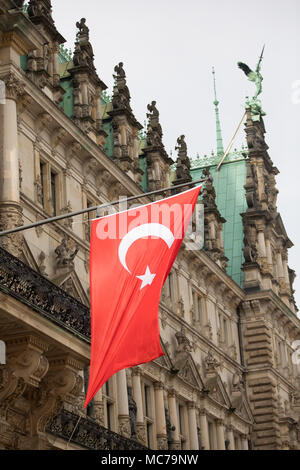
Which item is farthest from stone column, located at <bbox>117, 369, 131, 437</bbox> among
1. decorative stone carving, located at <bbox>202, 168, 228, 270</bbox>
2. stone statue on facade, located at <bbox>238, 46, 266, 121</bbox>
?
stone statue on facade, located at <bbox>238, 46, 266, 121</bbox>

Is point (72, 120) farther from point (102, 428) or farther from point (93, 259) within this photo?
point (93, 259)

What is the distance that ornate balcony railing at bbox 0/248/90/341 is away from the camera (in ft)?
70.7

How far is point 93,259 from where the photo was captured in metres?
19.2

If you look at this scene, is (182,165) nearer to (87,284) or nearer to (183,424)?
(183,424)

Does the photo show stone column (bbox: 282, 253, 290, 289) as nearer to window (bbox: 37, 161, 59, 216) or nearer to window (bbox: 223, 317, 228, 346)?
window (bbox: 223, 317, 228, 346)

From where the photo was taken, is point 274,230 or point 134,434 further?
point 274,230

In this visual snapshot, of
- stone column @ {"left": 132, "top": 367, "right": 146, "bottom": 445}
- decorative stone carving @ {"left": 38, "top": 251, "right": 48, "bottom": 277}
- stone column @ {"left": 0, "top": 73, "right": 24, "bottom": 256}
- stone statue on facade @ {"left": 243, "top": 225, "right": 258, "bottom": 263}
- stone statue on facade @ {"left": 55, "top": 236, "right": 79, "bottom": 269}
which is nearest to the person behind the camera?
stone column @ {"left": 0, "top": 73, "right": 24, "bottom": 256}

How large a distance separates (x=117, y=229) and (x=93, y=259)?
2.51ft

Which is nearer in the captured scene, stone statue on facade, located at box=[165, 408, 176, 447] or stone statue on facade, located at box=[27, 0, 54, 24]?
stone statue on facade, located at box=[27, 0, 54, 24]

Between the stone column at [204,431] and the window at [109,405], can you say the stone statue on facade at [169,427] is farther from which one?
the window at [109,405]

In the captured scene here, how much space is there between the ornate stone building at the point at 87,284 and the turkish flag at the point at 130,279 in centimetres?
289

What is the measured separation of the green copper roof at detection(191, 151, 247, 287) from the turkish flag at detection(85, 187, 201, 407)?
3147 cm

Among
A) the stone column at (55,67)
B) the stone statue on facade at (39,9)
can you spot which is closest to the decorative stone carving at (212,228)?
the stone column at (55,67)
